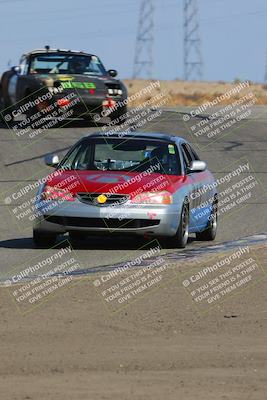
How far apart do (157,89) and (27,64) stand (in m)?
51.6

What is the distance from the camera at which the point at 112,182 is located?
13.9 meters

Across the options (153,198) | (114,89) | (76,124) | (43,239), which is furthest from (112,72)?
(153,198)

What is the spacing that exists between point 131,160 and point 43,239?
5.06ft

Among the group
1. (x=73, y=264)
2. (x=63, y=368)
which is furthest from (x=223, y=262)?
(x=63, y=368)

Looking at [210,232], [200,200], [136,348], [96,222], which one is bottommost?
[210,232]

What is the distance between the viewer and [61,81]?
25.9 meters

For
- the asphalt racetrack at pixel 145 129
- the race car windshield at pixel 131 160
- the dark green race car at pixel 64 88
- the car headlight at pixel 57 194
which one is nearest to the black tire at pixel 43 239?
the asphalt racetrack at pixel 145 129

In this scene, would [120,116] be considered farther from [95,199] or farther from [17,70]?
[95,199]

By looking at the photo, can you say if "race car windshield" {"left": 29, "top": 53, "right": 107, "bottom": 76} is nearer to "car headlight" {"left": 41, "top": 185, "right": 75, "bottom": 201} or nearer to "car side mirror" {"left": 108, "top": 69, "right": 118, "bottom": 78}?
"car side mirror" {"left": 108, "top": 69, "right": 118, "bottom": 78}

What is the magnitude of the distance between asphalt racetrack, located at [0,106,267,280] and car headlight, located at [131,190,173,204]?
598mm

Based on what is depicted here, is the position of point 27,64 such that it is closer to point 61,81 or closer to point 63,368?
point 61,81

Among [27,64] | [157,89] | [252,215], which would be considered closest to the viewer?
[252,215]

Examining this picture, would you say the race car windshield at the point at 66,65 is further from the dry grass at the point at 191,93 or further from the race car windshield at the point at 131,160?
the dry grass at the point at 191,93

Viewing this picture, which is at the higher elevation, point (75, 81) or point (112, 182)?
point (112, 182)
